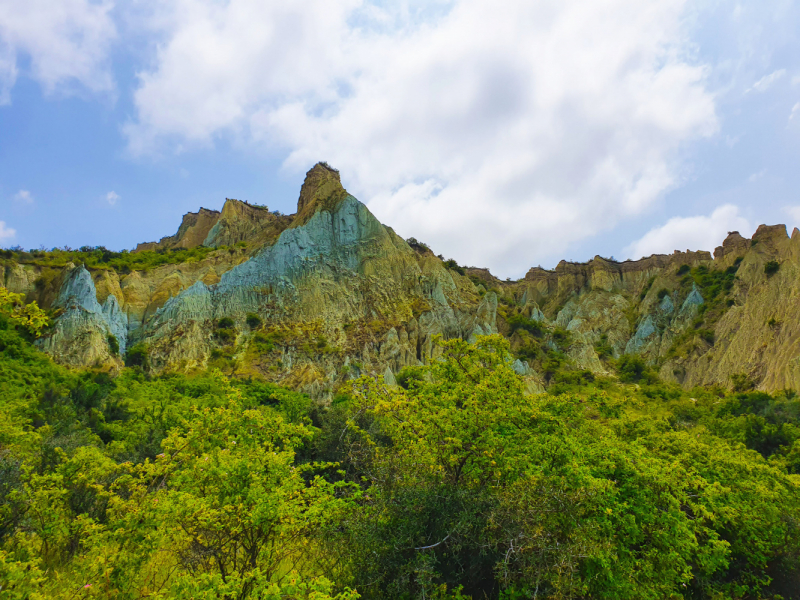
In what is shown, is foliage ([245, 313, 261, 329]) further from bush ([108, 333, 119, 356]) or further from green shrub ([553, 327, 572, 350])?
green shrub ([553, 327, 572, 350])

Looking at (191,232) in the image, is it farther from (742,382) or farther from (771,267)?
(771,267)

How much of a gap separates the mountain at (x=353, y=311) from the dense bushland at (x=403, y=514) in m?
21.9

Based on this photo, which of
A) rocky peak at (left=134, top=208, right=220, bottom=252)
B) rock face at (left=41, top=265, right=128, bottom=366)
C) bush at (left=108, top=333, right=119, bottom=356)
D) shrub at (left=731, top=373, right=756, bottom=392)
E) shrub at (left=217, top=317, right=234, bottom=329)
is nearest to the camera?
rock face at (left=41, top=265, right=128, bottom=366)

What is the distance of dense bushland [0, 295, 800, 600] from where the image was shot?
6699 mm

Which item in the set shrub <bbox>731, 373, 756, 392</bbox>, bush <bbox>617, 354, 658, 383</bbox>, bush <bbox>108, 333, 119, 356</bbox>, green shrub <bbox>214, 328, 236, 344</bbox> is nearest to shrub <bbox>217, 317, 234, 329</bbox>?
green shrub <bbox>214, 328, 236, 344</bbox>

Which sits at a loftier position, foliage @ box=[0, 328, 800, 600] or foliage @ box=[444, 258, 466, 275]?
foliage @ box=[444, 258, 466, 275]

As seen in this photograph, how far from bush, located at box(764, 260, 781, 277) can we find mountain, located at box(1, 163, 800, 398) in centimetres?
24

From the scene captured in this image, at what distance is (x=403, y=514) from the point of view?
310 inches

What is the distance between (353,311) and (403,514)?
3844cm

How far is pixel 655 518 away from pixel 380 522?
5.40 metres

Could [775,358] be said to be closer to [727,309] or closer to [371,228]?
[727,309]

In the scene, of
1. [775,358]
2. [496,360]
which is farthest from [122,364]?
[775,358]

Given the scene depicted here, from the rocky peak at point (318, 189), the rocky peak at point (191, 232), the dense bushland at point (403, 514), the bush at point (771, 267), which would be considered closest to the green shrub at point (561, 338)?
the bush at point (771, 267)

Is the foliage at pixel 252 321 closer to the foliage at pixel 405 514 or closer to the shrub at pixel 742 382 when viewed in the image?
the foliage at pixel 405 514
